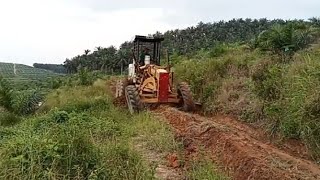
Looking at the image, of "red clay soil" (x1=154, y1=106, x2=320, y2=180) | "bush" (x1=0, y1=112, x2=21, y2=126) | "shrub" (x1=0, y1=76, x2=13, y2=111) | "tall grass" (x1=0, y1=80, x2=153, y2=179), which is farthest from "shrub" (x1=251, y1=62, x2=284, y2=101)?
"shrub" (x1=0, y1=76, x2=13, y2=111)

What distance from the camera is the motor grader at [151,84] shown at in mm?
13453

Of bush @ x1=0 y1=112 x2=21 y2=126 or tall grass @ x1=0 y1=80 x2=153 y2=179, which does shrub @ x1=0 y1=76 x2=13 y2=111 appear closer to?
bush @ x1=0 y1=112 x2=21 y2=126

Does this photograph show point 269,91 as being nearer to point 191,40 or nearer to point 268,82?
point 268,82

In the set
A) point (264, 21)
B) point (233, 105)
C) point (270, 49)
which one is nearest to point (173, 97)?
point (233, 105)

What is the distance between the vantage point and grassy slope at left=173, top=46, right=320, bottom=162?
8.17 meters

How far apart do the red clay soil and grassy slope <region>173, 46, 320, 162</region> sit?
446 millimetres

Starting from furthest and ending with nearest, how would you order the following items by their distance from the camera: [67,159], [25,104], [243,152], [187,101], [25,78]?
[25,78] < [25,104] < [187,101] < [243,152] < [67,159]

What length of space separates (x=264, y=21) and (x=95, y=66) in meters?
21.1

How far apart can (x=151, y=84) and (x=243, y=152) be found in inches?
278

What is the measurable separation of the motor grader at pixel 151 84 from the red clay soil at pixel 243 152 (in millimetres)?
2685

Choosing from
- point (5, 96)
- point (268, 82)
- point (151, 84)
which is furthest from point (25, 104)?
point (268, 82)

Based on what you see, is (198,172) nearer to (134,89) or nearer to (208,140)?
(208,140)

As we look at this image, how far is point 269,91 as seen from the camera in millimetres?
10680

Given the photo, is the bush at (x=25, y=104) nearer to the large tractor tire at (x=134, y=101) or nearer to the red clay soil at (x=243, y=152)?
the large tractor tire at (x=134, y=101)
